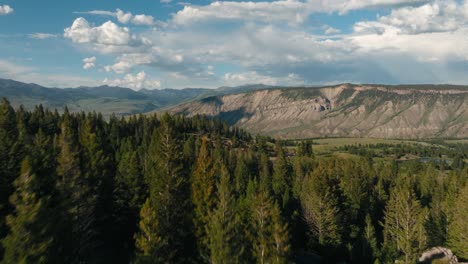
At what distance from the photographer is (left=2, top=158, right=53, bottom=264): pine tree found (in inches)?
877

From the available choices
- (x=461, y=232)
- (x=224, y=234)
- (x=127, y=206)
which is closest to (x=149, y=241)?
(x=224, y=234)

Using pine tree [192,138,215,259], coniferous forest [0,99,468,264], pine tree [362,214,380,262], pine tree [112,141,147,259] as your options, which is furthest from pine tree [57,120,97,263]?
pine tree [362,214,380,262]

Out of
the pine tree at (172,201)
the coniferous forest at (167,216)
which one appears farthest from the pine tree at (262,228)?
the pine tree at (172,201)

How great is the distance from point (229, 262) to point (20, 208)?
2092 centimetres

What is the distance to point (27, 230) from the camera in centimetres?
2316

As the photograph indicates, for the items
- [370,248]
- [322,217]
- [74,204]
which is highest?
[74,204]

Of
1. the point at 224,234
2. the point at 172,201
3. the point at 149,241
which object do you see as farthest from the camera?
the point at 172,201

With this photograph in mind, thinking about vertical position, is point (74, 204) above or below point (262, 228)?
above

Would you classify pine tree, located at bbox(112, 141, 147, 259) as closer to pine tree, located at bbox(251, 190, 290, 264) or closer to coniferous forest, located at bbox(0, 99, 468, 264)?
coniferous forest, located at bbox(0, 99, 468, 264)

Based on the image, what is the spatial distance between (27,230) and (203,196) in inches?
1005

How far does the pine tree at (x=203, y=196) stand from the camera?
44.2 meters

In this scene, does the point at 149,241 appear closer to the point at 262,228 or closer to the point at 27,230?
the point at 262,228

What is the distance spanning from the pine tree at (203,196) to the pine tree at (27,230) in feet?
69.4

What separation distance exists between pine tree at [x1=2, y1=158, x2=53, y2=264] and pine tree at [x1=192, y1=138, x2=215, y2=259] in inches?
833
